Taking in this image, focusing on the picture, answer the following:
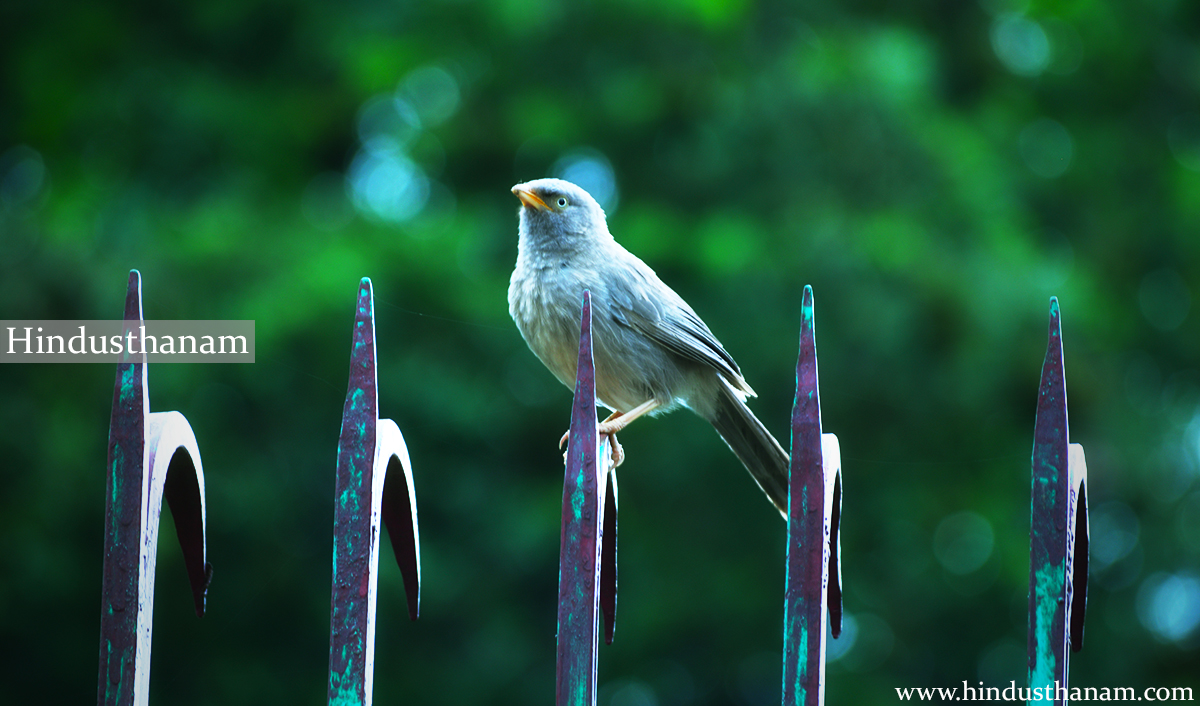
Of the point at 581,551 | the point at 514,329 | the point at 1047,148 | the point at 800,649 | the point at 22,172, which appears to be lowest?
the point at 800,649

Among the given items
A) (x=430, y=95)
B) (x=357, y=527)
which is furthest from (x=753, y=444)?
(x=430, y=95)

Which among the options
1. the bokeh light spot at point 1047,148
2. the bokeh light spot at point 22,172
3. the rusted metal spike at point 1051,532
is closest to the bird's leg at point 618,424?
the rusted metal spike at point 1051,532

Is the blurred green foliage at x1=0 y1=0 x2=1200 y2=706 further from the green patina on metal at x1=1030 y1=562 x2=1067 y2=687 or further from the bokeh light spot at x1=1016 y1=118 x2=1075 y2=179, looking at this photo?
the green patina on metal at x1=1030 y1=562 x2=1067 y2=687

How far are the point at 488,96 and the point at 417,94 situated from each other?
0.48m

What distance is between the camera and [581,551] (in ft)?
5.57

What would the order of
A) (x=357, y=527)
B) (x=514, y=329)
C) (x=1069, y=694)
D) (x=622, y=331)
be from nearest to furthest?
(x=357, y=527) < (x=622, y=331) < (x=1069, y=694) < (x=514, y=329)

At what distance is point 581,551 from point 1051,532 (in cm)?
90

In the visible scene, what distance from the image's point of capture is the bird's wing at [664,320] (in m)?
2.86

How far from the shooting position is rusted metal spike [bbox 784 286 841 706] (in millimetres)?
1720

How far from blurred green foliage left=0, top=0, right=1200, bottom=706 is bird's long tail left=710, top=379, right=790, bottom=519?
2.39 metres

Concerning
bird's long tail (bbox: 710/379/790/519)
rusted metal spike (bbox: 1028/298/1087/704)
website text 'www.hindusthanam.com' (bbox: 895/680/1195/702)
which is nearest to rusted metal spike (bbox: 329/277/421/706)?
rusted metal spike (bbox: 1028/298/1087/704)

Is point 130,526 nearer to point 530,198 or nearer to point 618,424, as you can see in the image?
point 618,424

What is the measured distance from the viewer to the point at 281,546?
5.90 m

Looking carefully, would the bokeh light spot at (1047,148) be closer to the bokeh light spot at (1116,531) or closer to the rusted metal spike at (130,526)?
the bokeh light spot at (1116,531)
